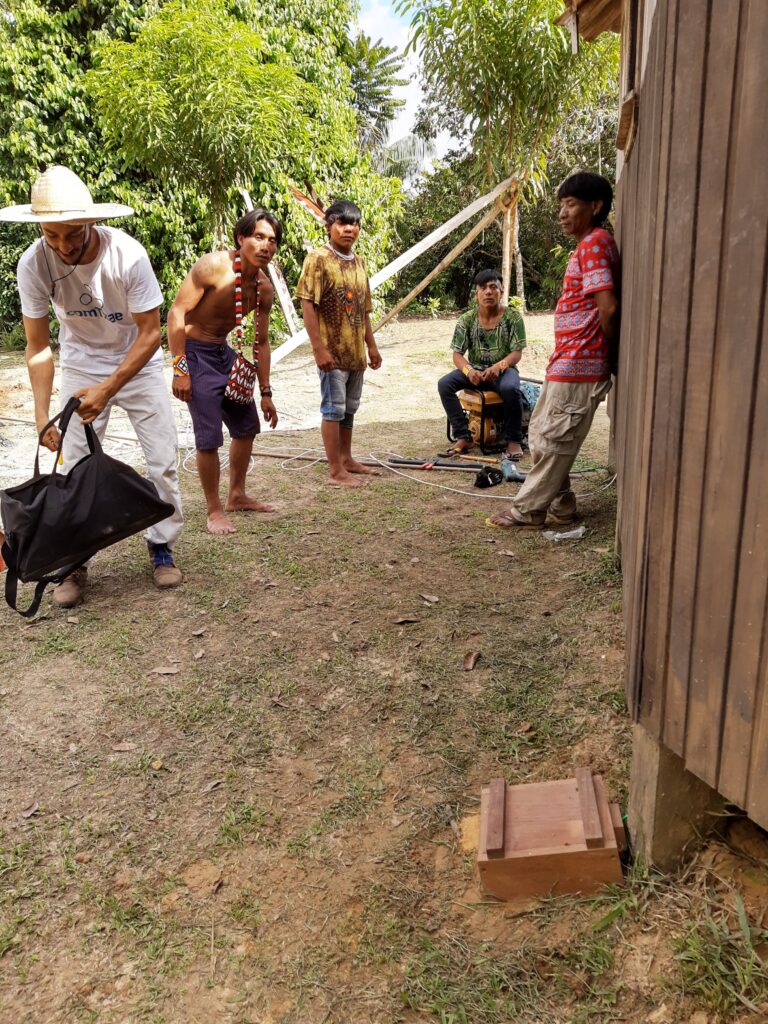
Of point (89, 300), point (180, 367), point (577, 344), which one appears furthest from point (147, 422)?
point (577, 344)

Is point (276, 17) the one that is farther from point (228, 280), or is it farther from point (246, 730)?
point (246, 730)

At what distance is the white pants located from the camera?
3.79m

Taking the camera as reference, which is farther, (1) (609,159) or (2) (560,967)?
(1) (609,159)

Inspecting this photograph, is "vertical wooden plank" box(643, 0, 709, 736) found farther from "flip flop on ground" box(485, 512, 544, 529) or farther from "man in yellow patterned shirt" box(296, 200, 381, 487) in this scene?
"man in yellow patterned shirt" box(296, 200, 381, 487)

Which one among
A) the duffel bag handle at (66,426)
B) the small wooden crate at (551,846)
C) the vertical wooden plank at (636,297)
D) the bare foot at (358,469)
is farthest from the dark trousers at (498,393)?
the small wooden crate at (551,846)

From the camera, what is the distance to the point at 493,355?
21.2 feet

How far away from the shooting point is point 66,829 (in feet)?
7.88

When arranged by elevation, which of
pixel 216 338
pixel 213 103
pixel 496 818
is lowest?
pixel 496 818

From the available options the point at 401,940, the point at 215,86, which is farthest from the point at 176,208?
the point at 401,940

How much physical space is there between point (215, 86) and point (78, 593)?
8.30 m

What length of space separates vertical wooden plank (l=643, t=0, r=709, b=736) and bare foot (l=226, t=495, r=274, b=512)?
3.74m

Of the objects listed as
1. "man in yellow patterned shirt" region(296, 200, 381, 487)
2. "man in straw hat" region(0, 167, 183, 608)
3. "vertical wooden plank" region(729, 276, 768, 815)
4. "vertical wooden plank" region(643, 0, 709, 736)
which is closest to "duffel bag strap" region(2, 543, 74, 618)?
"man in straw hat" region(0, 167, 183, 608)

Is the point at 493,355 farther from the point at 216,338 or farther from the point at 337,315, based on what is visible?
the point at 216,338

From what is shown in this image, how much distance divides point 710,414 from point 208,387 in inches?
144
